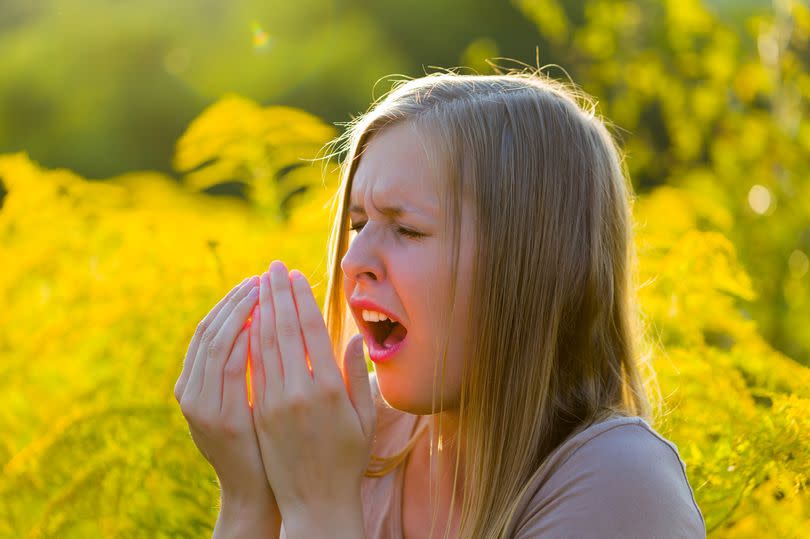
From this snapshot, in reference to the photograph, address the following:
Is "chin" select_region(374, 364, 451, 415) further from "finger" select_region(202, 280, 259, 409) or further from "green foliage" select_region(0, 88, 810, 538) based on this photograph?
"green foliage" select_region(0, 88, 810, 538)

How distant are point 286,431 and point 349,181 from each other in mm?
461

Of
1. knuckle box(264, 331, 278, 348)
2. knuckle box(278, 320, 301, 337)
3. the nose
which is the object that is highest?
the nose

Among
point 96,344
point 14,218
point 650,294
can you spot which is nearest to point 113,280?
point 96,344

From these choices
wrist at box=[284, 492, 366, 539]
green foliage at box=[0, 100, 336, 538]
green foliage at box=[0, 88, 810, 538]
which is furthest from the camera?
green foliage at box=[0, 100, 336, 538]

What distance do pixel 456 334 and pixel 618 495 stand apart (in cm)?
33

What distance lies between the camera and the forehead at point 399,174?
1.51m

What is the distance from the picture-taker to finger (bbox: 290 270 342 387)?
1.52 m

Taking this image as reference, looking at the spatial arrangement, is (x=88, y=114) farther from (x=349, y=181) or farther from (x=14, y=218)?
(x=349, y=181)

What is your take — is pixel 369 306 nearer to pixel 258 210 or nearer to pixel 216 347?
pixel 216 347

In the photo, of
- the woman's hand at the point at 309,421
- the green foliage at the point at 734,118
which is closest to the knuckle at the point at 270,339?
the woman's hand at the point at 309,421

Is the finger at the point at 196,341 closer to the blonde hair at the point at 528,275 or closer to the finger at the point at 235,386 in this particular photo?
the finger at the point at 235,386

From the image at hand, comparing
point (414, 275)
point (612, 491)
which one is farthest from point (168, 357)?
point (612, 491)

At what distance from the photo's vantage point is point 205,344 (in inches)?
62.7

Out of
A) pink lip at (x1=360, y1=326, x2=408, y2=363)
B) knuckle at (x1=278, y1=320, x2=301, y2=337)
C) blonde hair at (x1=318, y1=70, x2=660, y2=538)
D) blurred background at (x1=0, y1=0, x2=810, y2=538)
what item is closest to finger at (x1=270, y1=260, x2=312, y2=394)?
knuckle at (x1=278, y1=320, x2=301, y2=337)
